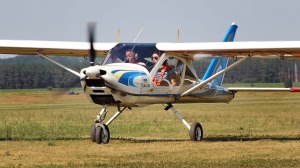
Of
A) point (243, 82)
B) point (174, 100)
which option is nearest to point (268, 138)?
point (174, 100)

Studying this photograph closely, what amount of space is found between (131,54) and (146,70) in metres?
0.54

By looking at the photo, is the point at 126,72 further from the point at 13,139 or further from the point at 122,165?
the point at 122,165

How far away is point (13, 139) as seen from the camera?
73.4 ft

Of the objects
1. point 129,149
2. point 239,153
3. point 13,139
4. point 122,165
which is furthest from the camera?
point 13,139

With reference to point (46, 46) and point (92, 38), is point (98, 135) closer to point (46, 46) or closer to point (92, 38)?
point (92, 38)

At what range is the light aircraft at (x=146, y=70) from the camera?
20.4m

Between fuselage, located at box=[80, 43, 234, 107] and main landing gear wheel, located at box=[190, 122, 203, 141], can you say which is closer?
fuselage, located at box=[80, 43, 234, 107]

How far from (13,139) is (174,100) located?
13.9 ft

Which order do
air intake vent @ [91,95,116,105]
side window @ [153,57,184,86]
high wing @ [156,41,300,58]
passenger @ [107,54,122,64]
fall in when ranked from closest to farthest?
air intake vent @ [91,95,116,105] → passenger @ [107,54,122,64] → high wing @ [156,41,300,58] → side window @ [153,57,184,86]

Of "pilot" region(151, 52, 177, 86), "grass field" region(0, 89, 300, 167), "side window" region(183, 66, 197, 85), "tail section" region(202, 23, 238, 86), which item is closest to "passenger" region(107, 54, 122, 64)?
"pilot" region(151, 52, 177, 86)

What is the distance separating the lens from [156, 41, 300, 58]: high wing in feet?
70.4

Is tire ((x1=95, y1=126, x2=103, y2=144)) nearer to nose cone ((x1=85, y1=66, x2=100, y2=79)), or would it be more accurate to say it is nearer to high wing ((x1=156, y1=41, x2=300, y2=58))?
nose cone ((x1=85, y1=66, x2=100, y2=79))

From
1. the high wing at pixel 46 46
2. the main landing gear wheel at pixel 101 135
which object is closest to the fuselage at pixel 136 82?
the main landing gear wheel at pixel 101 135

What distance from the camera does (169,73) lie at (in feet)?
73.3
